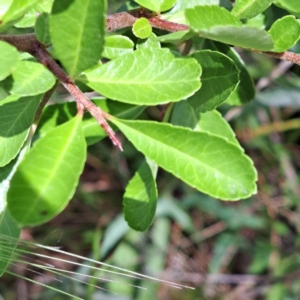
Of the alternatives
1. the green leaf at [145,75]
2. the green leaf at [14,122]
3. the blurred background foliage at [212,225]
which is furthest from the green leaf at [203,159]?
the blurred background foliage at [212,225]

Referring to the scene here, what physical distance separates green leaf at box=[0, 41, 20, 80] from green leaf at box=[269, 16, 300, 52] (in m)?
0.33

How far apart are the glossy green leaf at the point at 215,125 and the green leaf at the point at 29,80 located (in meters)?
0.37

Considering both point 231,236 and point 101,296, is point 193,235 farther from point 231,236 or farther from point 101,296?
point 101,296

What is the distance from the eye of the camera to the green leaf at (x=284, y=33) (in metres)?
0.66

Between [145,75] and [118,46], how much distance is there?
89 millimetres

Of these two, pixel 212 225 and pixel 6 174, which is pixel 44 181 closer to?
pixel 6 174

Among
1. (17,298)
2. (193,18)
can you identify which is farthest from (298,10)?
(17,298)

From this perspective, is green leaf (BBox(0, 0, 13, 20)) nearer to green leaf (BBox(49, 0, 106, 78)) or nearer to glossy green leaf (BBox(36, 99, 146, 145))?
green leaf (BBox(49, 0, 106, 78))

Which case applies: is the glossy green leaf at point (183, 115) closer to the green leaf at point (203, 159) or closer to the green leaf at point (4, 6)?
the green leaf at point (203, 159)

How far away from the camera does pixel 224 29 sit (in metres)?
0.56

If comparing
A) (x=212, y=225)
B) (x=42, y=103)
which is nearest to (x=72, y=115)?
(x=42, y=103)

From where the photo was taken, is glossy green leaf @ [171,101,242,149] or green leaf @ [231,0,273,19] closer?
green leaf @ [231,0,273,19]

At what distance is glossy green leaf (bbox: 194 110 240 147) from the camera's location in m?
0.89

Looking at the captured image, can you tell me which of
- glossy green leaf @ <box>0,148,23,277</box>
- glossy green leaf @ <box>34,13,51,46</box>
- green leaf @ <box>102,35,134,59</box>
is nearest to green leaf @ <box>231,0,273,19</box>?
green leaf @ <box>102,35,134,59</box>
